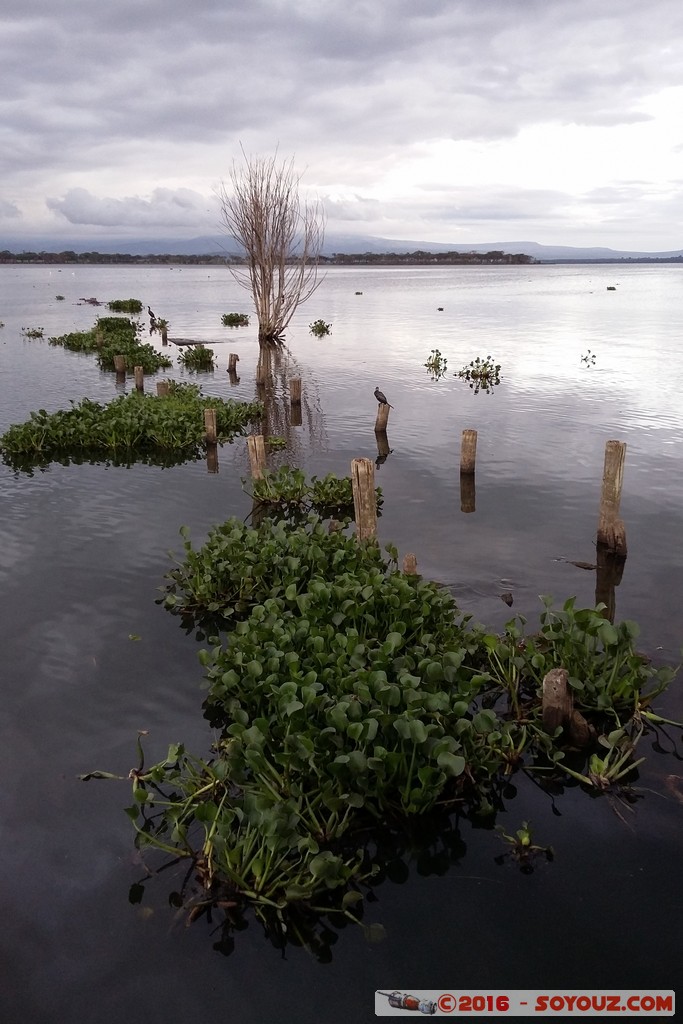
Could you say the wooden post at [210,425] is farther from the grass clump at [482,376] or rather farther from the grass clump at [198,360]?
the grass clump at [198,360]

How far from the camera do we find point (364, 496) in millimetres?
10625

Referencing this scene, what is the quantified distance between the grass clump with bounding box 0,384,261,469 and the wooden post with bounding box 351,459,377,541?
8147mm

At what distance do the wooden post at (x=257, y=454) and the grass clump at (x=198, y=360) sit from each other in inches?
677

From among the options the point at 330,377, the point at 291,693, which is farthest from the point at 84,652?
the point at 330,377

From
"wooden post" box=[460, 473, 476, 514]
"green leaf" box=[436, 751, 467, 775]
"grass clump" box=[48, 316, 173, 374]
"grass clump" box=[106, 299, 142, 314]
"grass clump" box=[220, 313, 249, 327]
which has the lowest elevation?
"wooden post" box=[460, 473, 476, 514]

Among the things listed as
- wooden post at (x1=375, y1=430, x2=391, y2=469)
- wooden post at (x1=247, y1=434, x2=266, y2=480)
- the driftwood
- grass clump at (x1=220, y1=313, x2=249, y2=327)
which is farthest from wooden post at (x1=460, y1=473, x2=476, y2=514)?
grass clump at (x1=220, y1=313, x2=249, y2=327)

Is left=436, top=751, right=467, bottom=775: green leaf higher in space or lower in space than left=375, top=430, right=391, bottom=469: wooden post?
A: higher

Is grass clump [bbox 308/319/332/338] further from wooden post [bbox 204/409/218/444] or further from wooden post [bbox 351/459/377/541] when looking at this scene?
wooden post [bbox 351/459/377/541]

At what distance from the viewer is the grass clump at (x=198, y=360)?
30625 millimetres

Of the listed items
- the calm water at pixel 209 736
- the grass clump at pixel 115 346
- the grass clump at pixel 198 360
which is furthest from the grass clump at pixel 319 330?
the calm water at pixel 209 736

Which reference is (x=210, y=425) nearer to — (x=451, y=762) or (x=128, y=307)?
(x=451, y=762)

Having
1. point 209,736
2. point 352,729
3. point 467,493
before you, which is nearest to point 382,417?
point 467,493

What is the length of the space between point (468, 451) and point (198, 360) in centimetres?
1891

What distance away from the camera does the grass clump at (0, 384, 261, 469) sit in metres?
17.7
